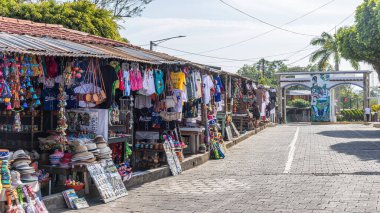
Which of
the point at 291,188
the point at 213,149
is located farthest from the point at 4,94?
the point at 213,149

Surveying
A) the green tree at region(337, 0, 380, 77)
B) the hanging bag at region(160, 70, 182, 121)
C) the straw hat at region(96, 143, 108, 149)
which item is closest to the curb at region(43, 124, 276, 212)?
the straw hat at region(96, 143, 108, 149)

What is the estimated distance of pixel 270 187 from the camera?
9.45 meters

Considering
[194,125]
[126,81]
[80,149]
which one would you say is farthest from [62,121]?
[194,125]

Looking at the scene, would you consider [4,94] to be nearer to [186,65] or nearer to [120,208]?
[120,208]

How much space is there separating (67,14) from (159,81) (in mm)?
12741

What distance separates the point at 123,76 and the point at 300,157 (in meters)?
7.24

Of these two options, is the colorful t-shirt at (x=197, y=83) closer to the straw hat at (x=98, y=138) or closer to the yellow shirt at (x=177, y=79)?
the yellow shirt at (x=177, y=79)

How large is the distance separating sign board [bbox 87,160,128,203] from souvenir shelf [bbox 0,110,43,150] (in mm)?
1717

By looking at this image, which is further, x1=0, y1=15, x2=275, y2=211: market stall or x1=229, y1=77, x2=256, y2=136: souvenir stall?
x1=229, y1=77, x2=256, y2=136: souvenir stall

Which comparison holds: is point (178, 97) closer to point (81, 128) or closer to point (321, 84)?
point (81, 128)

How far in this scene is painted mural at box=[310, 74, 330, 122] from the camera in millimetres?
41219

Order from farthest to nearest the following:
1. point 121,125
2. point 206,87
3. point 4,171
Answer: point 206,87, point 121,125, point 4,171

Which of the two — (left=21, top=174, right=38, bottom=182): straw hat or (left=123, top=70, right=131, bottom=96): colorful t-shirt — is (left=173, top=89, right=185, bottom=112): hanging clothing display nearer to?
(left=123, top=70, right=131, bottom=96): colorful t-shirt

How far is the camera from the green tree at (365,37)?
74.8ft
